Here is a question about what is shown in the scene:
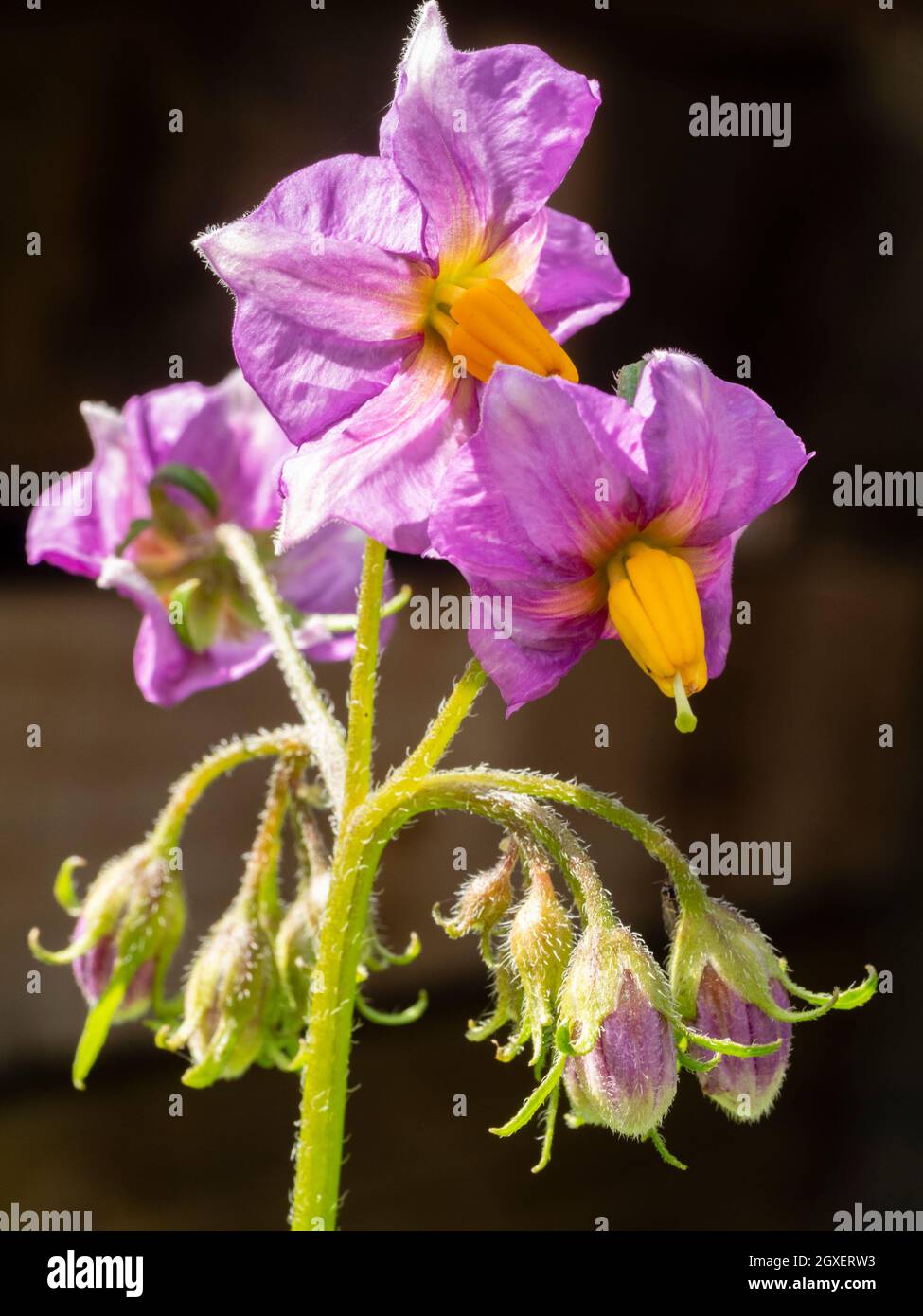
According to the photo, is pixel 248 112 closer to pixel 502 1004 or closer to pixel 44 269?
pixel 44 269

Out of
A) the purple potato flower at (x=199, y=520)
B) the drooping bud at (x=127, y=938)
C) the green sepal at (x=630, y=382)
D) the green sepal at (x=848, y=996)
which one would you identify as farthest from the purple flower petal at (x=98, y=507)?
the green sepal at (x=848, y=996)

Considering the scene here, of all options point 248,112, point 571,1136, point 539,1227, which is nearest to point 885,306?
point 248,112

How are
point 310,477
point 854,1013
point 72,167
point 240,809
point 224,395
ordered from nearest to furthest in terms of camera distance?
point 310,477
point 224,395
point 72,167
point 240,809
point 854,1013

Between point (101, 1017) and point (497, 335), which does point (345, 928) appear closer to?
point (101, 1017)

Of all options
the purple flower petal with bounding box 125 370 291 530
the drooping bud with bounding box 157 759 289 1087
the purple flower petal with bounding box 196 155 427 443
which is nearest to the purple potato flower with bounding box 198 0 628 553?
the purple flower petal with bounding box 196 155 427 443

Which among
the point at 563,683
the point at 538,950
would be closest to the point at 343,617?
A: the point at 538,950

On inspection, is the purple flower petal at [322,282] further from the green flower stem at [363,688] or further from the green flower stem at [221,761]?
the green flower stem at [221,761]

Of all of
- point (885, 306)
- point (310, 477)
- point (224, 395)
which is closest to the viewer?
point (310, 477)

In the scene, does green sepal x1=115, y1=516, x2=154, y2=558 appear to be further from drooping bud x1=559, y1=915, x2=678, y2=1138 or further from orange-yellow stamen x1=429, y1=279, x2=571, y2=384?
drooping bud x1=559, y1=915, x2=678, y2=1138
